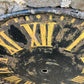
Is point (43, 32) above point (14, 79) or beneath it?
above

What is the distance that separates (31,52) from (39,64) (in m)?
0.14

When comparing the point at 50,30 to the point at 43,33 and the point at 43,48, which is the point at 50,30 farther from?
the point at 43,48

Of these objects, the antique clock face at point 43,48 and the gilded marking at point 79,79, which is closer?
the antique clock face at point 43,48

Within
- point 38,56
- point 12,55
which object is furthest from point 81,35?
point 12,55

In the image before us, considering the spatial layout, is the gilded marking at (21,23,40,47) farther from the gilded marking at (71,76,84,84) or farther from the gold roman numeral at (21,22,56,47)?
the gilded marking at (71,76,84,84)

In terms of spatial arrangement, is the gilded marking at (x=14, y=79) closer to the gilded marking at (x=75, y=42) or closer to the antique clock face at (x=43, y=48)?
the antique clock face at (x=43, y=48)

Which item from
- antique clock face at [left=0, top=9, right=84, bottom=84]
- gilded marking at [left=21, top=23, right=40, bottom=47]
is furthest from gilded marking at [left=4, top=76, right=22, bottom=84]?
gilded marking at [left=21, top=23, right=40, bottom=47]

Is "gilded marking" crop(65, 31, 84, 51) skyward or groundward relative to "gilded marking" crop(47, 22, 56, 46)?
groundward

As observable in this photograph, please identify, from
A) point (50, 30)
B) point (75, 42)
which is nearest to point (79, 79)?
point (75, 42)

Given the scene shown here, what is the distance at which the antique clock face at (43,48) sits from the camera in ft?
3.18

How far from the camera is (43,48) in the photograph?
3.54ft

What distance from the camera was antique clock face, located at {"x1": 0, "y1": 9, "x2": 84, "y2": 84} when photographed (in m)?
0.97

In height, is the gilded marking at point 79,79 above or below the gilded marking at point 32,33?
below

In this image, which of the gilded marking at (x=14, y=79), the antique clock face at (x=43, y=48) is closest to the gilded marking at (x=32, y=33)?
the antique clock face at (x=43, y=48)
